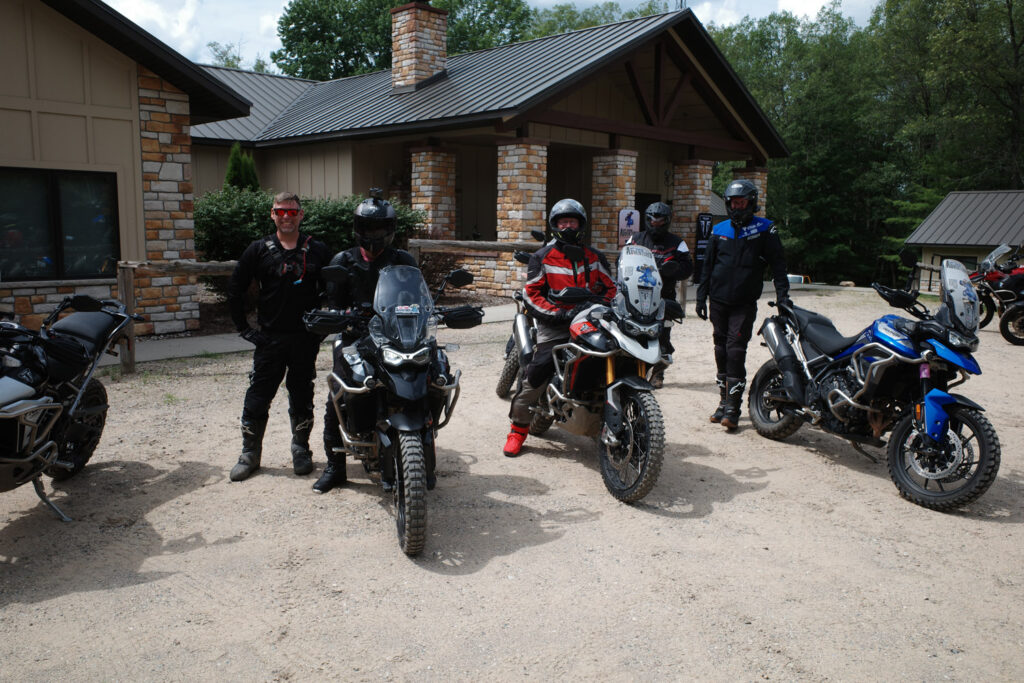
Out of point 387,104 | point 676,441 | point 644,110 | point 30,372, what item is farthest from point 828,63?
point 30,372

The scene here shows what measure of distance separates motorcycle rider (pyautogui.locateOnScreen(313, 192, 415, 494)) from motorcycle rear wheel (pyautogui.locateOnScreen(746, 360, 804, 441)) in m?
2.98

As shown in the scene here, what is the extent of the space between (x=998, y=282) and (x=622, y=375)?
380 inches

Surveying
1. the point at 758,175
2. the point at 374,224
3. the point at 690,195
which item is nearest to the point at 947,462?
the point at 374,224

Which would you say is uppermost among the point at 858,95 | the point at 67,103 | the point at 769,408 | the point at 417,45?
the point at 858,95

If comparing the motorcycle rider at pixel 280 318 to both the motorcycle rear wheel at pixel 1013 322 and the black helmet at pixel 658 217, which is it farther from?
the motorcycle rear wheel at pixel 1013 322

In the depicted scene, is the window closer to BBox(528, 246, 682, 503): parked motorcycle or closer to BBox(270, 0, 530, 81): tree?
BBox(528, 246, 682, 503): parked motorcycle

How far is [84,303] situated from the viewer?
16.1 ft

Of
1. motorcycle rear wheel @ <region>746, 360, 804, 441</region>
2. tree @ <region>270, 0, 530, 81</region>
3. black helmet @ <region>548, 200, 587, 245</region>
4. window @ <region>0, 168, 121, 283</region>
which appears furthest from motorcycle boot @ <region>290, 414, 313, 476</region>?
tree @ <region>270, 0, 530, 81</region>

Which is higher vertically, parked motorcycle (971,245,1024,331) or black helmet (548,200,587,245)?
black helmet (548,200,587,245)

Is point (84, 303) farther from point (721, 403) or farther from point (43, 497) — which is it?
point (721, 403)

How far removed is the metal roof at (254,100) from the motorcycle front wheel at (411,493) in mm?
15201

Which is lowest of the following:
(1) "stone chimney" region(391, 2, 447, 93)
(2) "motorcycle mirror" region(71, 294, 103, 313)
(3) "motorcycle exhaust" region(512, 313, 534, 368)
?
(3) "motorcycle exhaust" region(512, 313, 534, 368)

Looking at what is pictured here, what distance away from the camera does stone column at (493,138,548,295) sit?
14750mm

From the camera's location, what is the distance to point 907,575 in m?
3.93
